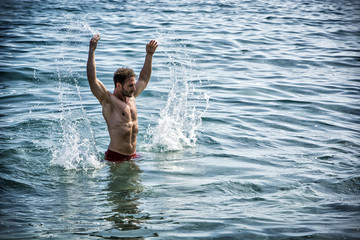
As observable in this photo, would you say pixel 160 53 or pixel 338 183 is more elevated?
pixel 160 53

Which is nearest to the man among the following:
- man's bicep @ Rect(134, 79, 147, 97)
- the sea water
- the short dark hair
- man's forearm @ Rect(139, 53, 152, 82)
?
the short dark hair

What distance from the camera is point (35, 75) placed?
1196 cm

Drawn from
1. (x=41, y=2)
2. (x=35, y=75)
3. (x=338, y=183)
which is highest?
(x=41, y=2)

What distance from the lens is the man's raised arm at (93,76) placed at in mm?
6398

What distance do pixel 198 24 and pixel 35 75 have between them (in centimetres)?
917

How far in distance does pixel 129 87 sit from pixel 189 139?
6.30 feet

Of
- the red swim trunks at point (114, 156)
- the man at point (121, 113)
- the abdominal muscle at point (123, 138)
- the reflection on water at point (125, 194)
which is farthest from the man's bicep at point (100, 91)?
the reflection on water at point (125, 194)

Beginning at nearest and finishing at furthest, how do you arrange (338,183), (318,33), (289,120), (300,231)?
(300,231) → (338,183) → (289,120) → (318,33)

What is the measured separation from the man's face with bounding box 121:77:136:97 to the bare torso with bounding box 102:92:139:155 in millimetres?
164

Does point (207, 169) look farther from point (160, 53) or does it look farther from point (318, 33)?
point (318, 33)

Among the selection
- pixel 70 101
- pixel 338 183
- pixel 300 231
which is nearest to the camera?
pixel 300 231

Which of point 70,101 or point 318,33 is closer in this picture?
point 70,101

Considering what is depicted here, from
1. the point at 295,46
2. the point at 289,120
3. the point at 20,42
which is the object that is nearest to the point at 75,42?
the point at 20,42

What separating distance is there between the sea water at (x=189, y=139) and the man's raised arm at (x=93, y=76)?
1.63 ft
